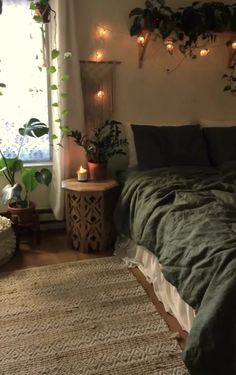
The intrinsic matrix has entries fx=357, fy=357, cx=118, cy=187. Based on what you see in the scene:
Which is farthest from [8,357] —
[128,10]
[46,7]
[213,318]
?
[128,10]

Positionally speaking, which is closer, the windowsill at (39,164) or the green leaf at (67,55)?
A: the green leaf at (67,55)

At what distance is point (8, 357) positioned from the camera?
5.53 ft

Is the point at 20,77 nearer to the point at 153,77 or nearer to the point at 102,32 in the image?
the point at 102,32

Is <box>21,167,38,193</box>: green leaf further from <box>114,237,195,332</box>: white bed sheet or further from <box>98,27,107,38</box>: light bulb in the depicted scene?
<box>98,27,107,38</box>: light bulb

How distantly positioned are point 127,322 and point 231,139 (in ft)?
6.03

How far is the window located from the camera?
282cm

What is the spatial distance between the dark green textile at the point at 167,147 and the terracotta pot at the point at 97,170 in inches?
11.7

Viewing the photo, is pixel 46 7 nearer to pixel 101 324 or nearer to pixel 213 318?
pixel 101 324

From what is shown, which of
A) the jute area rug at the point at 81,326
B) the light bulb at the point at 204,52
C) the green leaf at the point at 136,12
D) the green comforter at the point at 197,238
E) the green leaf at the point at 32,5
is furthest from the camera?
the light bulb at the point at 204,52

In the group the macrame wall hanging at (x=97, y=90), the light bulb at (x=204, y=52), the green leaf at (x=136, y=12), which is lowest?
the macrame wall hanging at (x=97, y=90)

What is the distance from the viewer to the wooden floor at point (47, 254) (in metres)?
2.52

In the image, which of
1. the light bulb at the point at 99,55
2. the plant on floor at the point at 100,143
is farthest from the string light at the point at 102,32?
the plant on floor at the point at 100,143

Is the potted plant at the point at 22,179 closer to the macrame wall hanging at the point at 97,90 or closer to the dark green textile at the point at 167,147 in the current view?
the macrame wall hanging at the point at 97,90

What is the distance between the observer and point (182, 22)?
295 centimetres
